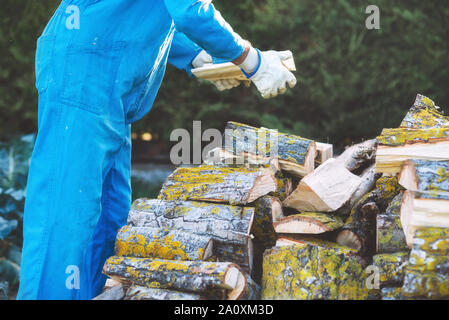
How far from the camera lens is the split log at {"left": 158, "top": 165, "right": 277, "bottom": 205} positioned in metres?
1.92

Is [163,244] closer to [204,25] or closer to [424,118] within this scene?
[204,25]

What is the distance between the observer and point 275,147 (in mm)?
2260

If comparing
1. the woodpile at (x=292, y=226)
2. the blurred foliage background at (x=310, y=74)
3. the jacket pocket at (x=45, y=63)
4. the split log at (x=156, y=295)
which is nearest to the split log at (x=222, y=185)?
the woodpile at (x=292, y=226)

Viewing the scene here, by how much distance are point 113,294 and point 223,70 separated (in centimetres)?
114

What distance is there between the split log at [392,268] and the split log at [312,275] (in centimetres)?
7

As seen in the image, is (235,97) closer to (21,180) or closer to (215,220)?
(21,180)

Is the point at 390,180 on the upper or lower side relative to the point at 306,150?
lower

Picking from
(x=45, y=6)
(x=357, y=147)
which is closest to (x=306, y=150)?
(x=357, y=147)

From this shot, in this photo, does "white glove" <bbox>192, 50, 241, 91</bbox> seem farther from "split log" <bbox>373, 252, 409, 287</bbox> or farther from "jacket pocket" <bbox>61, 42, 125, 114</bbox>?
"split log" <bbox>373, 252, 409, 287</bbox>

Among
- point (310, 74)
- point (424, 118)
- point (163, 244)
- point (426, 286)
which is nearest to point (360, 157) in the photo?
point (424, 118)

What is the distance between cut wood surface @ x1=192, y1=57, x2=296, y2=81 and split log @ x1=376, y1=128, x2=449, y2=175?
2.20 ft

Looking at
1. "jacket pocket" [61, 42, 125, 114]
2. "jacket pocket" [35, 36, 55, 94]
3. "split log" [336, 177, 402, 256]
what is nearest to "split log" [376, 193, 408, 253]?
"split log" [336, 177, 402, 256]
